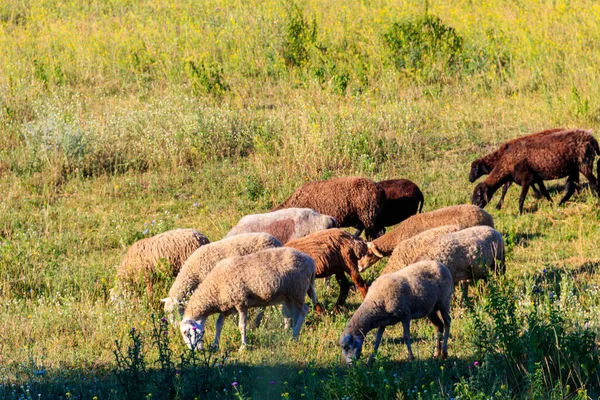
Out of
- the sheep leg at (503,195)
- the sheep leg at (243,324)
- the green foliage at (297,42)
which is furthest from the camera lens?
the green foliage at (297,42)

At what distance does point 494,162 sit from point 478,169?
0.40 meters

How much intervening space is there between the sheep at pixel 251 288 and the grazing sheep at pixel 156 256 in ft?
6.68

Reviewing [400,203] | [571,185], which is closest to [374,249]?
[400,203]

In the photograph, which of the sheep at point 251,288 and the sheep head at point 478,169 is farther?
the sheep head at point 478,169

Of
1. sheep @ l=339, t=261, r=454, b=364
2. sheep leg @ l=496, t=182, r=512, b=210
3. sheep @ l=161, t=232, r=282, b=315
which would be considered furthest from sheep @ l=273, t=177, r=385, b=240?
sheep @ l=339, t=261, r=454, b=364

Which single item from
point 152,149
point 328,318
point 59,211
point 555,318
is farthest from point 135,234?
point 555,318

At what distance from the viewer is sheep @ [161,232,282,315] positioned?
9.85 metres

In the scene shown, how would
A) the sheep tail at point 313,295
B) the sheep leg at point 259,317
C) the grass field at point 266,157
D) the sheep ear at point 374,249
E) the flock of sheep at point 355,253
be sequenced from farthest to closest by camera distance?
1. the sheep ear at point 374,249
2. the sheep leg at point 259,317
3. the sheep tail at point 313,295
4. the flock of sheep at point 355,253
5. the grass field at point 266,157

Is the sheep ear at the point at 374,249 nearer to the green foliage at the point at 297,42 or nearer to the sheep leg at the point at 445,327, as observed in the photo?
the sheep leg at the point at 445,327

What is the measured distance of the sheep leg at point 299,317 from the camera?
29.4 feet

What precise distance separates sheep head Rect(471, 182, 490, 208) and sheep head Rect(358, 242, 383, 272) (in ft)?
11.2

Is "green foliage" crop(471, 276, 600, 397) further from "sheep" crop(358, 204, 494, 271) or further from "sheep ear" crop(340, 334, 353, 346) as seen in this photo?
"sheep" crop(358, 204, 494, 271)

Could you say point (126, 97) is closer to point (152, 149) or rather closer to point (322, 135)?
point (152, 149)

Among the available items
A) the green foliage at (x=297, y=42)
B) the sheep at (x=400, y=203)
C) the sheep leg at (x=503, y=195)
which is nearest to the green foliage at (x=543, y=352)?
the sheep at (x=400, y=203)
